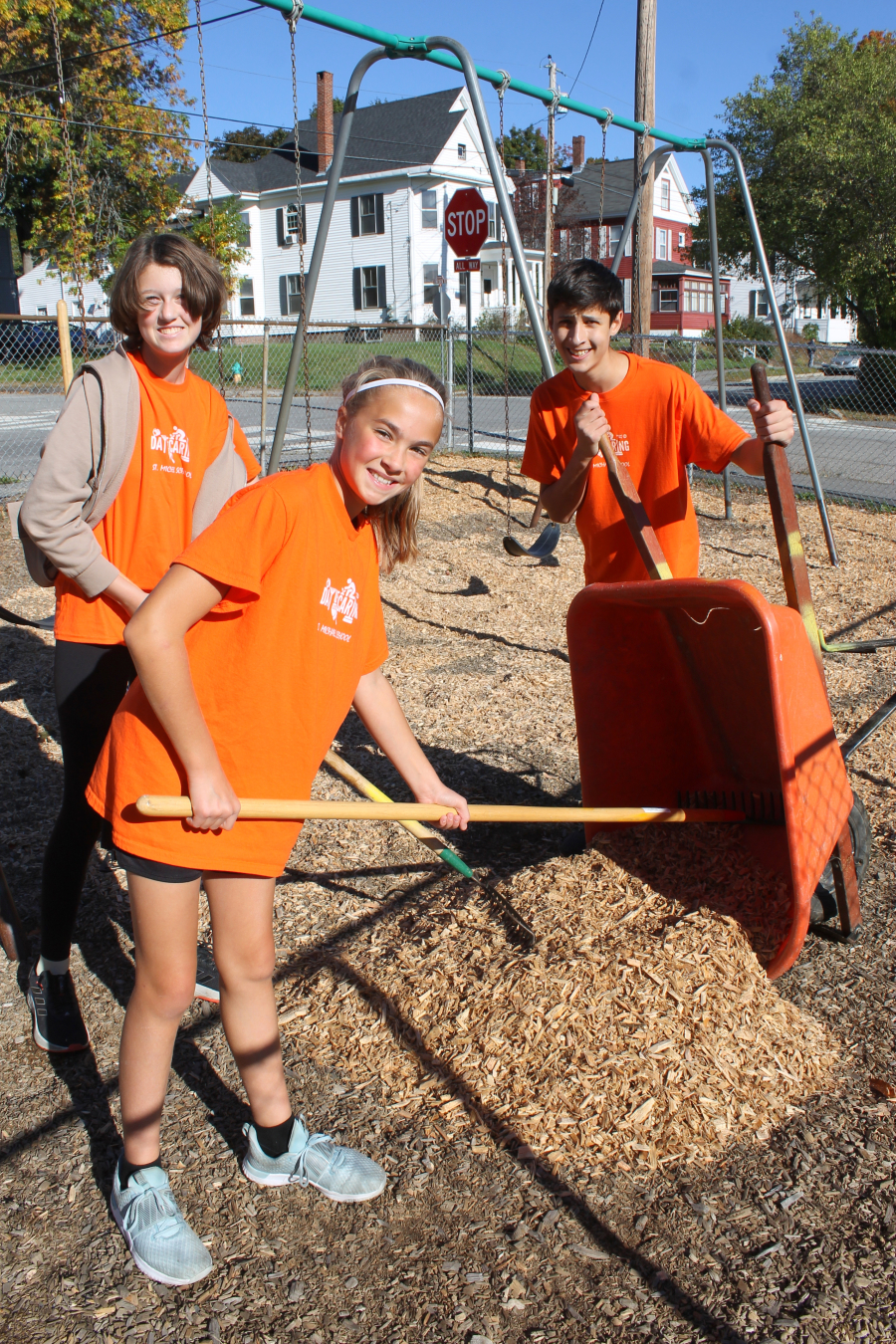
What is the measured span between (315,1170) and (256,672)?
1.11m

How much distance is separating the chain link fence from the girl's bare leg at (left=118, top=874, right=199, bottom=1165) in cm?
553

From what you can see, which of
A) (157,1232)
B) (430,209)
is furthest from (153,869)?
(430,209)

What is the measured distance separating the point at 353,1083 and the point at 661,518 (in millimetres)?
1857

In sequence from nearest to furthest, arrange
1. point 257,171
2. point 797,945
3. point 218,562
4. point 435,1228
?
point 218,562 → point 435,1228 → point 797,945 → point 257,171

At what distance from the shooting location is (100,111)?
64.5ft

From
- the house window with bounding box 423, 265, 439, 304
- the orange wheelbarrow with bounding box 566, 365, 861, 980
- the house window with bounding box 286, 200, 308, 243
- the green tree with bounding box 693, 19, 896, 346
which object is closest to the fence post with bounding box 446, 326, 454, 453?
the house window with bounding box 286, 200, 308, 243

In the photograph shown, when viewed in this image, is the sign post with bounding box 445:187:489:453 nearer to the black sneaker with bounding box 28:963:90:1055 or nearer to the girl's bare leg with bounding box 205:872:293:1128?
the black sneaker with bounding box 28:963:90:1055

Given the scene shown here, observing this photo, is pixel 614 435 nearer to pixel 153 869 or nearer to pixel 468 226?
pixel 153 869

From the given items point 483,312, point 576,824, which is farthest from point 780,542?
point 483,312

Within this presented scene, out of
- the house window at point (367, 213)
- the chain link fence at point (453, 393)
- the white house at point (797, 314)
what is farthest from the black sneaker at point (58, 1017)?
the white house at point (797, 314)

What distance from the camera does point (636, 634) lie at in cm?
306

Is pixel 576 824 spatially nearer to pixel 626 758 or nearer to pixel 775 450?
pixel 626 758

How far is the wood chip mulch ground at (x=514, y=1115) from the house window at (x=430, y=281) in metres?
33.1

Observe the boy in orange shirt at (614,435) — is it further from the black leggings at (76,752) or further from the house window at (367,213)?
the house window at (367,213)
